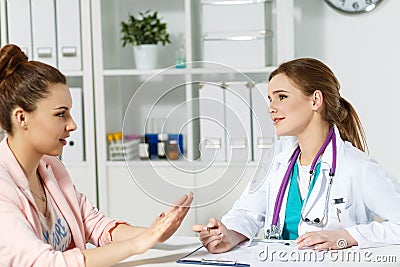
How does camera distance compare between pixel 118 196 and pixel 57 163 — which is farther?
pixel 118 196

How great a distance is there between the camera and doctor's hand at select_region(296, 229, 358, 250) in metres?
1.71

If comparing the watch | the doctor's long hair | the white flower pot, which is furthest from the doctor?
the watch

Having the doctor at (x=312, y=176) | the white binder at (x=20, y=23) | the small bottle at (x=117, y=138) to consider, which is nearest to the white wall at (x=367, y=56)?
the small bottle at (x=117, y=138)

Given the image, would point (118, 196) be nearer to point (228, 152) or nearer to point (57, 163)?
point (57, 163)

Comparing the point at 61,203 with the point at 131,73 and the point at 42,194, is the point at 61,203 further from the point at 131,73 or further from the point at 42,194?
the point at 131,73

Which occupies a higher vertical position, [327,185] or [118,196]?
[327,185]

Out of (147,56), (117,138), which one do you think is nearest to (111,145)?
(117,138)

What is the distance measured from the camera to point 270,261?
1.61m

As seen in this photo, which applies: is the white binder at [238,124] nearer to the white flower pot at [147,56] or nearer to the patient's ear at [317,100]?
the patient's ear at [317,100]

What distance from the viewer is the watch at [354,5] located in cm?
353

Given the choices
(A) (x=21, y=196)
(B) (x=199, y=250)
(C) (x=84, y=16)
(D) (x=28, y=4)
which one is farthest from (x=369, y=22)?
(A) (x=21, y=196)

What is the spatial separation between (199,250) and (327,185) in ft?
1.51

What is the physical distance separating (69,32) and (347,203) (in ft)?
6.42

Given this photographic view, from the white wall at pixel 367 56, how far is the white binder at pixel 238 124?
6.63 ft
